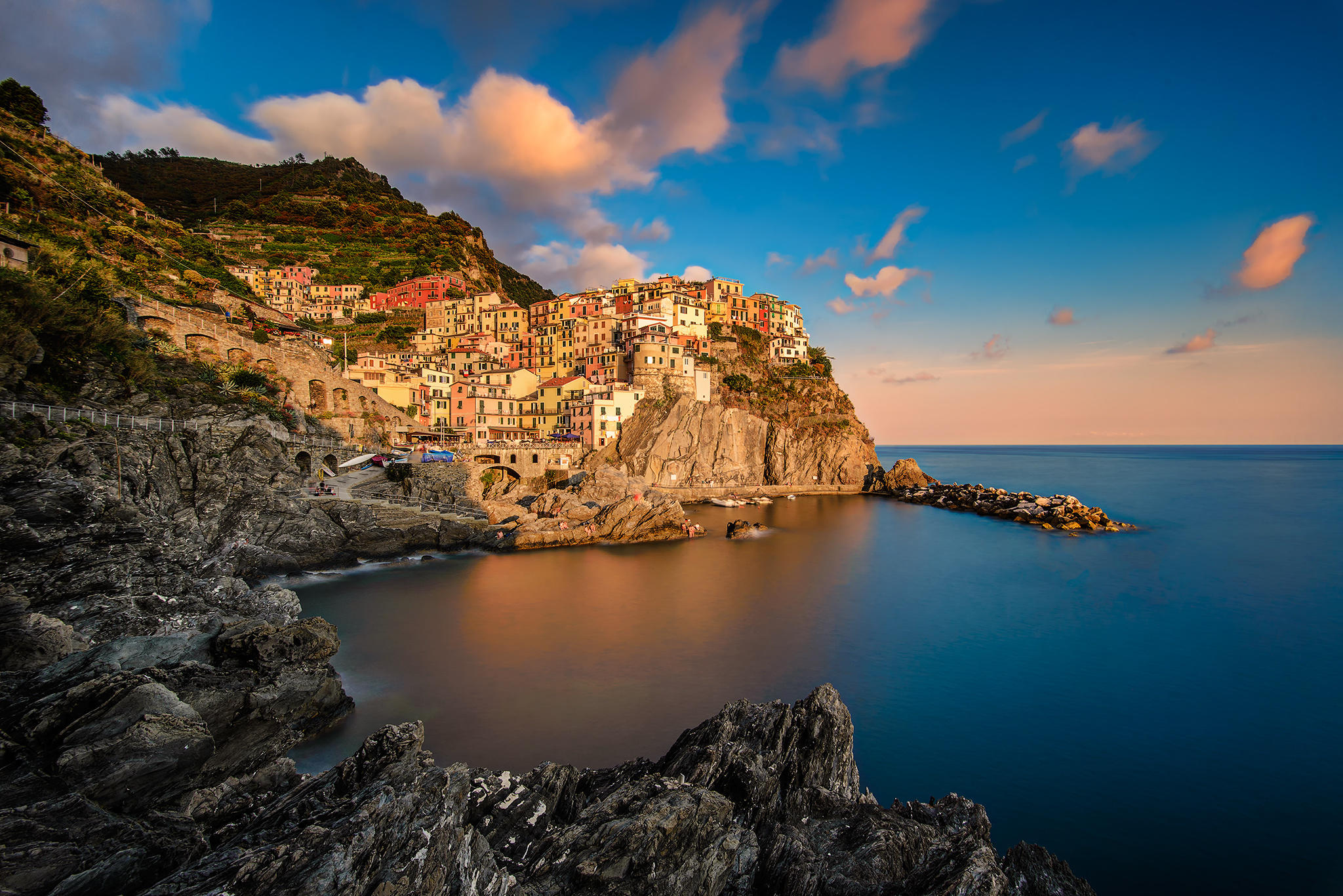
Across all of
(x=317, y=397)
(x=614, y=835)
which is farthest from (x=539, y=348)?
(x=614, y=835)

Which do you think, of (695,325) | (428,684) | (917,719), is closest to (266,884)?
(428,684)

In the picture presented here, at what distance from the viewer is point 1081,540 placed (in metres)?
36.3

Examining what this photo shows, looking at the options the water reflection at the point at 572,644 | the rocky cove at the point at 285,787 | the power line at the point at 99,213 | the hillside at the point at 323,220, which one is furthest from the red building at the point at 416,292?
the rocky cove at the point at 285,787

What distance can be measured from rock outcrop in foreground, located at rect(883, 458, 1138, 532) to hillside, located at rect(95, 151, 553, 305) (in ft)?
196

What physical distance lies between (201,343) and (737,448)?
3994cm

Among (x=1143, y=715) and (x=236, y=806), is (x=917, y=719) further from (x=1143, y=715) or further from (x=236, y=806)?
(x=236, y=806)

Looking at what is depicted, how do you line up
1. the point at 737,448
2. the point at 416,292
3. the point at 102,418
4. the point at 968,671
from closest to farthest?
the point at 102,418 < the point at 968,671 < the point at 737,448 < the point at 416,292

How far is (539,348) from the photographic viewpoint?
2347 inches

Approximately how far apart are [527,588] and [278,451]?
12369 millimetres

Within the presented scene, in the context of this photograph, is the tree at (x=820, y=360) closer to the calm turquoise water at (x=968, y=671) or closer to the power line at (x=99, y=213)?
the calm turquoise water at (x=968, y=671)

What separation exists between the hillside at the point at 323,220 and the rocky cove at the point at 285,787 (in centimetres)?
7118

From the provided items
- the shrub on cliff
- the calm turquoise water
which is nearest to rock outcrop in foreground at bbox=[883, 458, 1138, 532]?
the calm turquoise water

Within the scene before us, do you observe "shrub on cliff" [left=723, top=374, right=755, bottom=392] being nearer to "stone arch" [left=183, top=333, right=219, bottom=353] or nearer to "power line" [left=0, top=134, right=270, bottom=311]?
"power line" [left=0, top=134, right=270, bottom=311]

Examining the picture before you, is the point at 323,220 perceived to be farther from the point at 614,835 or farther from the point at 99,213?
the point at 614,835
